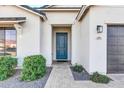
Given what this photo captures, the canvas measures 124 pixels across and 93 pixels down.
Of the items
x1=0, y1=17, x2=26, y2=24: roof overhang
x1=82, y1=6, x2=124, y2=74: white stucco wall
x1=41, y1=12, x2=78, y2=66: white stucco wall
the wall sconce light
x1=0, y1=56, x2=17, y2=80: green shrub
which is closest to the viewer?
x1=0, y1=56, x2=17, y2=80: green shrub

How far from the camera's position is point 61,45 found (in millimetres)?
16875

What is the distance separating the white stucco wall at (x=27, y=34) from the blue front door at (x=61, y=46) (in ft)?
14.9

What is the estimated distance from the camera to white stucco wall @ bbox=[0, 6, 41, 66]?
12.4m

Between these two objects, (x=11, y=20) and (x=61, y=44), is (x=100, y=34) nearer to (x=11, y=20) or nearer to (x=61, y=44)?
(x=11, y=20)

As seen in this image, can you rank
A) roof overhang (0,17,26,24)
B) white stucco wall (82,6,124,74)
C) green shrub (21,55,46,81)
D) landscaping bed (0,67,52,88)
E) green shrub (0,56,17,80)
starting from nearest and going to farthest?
landscaping bed (0,67,52,88), green shrub (21,55,46,81), green shrub (0,56,17,80), white stucco wall (82,6,124,74), roof overhang (0,17,26,24)

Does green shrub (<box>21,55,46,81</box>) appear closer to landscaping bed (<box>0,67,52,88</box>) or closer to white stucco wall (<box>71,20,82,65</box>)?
landscaping bed (<box>0,67,52,88</box>)

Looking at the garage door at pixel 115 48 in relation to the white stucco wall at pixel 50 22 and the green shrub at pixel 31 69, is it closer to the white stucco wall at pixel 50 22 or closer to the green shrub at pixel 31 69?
the green shrub at pixel 31 69

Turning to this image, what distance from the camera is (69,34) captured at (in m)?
16.7

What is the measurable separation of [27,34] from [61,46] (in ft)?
16.5

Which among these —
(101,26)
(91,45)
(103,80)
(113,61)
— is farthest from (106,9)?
(103,80)

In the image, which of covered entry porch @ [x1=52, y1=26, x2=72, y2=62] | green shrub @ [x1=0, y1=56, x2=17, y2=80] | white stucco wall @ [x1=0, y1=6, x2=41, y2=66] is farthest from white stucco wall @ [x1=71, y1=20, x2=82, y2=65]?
green shrub @ [x1=0, y1=56, x2=17, y2=80]

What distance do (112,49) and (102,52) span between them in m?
0.69

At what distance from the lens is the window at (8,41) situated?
41.4 ft

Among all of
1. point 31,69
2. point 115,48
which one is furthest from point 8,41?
point 115,48
